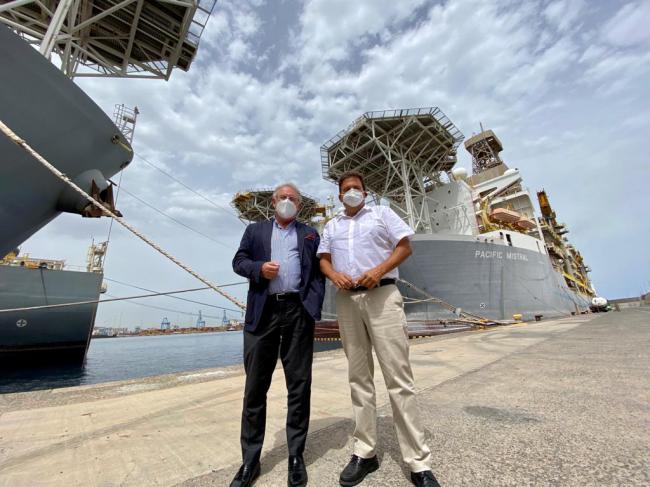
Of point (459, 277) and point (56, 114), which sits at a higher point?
point (56, 114)

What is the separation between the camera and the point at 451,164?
21266mm

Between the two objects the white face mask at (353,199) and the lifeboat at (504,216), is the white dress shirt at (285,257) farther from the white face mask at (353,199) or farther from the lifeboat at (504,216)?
the lifeboat at (504,216)

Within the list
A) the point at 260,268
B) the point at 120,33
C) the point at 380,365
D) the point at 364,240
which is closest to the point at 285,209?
the point at 260,268

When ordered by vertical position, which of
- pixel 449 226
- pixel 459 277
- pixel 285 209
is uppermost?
pixel 449 226

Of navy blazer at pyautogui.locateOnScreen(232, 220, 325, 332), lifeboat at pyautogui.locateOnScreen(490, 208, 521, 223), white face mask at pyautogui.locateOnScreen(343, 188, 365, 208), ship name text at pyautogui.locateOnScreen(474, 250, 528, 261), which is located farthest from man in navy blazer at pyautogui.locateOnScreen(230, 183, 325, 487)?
lifeboat at pyautogui.locateOnScreen(490, 208, 521, 223)

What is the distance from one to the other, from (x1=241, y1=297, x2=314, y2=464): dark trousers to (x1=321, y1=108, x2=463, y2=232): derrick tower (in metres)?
17.1

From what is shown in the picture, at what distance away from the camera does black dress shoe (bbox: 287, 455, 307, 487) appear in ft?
4.24

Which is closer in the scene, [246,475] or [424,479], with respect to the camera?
[424,479]

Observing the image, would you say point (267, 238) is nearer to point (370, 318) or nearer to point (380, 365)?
point (370, 318)

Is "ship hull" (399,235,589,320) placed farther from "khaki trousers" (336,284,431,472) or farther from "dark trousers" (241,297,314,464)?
"dark trousers" (241,297,314,464)

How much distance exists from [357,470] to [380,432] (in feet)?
1.80

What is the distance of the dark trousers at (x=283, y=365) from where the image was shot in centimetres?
150

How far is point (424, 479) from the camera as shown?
1202 mm

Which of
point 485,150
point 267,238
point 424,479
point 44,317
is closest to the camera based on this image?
point 424,479
